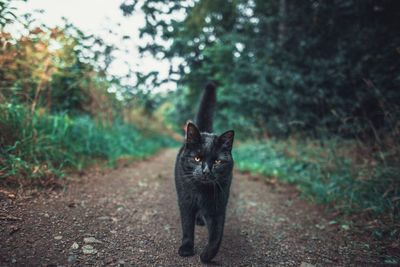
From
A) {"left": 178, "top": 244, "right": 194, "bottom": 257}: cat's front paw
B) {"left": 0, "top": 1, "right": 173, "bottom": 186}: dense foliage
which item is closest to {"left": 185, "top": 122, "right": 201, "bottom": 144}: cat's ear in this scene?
{"left": 178, "top": 244, "right": 194, "bottom": 257}: cat's front paw

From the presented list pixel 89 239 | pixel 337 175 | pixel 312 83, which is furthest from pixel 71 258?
pixel 312 83

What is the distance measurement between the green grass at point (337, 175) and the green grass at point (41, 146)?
3445 mm

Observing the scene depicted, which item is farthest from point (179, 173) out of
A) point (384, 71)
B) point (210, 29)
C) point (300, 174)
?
point (210, 29)

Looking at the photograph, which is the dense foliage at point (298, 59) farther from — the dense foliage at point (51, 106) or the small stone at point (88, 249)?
the small stone at point (88, 249)

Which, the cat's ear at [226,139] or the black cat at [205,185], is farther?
the cat's ear at [226,139]

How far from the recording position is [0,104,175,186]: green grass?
1.92 meters

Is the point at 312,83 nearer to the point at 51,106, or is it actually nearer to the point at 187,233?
the point at 187,233

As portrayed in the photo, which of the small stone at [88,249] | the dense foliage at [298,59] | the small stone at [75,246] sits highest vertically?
the dense foliage at [298,59]

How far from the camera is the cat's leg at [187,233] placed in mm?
1668

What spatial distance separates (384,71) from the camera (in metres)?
4.23

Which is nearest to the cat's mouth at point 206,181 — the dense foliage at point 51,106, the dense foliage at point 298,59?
the dense foliage at point 51,106

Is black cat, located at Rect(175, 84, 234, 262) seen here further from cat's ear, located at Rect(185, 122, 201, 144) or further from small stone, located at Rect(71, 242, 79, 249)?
small stone, located at Rect(71, 242, 79, 249)

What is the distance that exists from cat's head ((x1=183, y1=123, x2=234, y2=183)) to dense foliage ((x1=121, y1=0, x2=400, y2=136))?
2.24 m

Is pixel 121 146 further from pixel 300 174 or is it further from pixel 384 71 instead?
pixel 384 71
